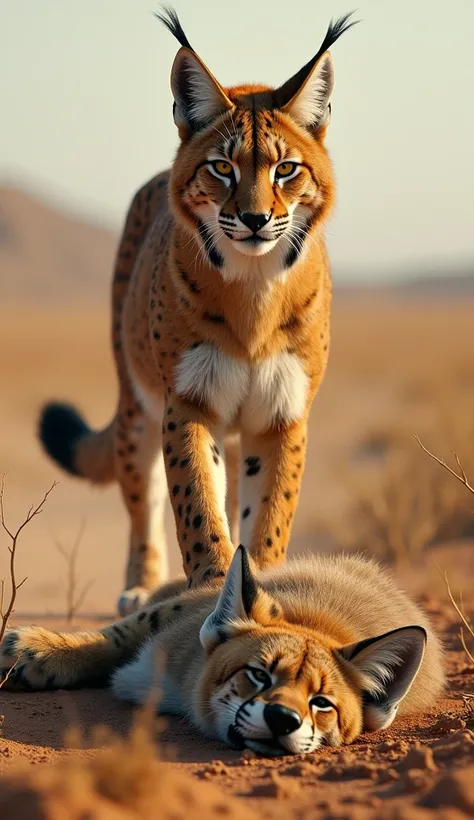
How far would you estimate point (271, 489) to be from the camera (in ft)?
22.1

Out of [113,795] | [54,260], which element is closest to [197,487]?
[113,795]

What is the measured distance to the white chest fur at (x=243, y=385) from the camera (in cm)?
648

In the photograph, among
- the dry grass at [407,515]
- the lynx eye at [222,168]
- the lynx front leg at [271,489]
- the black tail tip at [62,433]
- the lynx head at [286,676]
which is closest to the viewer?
the lynx head at [286,676]

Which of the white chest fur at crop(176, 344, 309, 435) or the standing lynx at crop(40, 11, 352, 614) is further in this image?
the white chest fur at crop(176, 344, 309, 435)

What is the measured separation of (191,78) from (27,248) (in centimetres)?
12323

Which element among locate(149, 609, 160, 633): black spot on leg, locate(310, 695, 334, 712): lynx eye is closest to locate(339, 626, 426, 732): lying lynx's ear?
locate(310, 695, 334, 712): lynx eye

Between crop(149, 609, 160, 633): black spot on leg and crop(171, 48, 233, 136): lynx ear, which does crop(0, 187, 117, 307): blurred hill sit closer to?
crop(171, 48, 233, 136): lynx ear

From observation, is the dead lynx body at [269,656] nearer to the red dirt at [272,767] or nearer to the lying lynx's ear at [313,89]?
the red dirt at [272,767]

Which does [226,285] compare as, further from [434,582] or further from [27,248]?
[27,248]

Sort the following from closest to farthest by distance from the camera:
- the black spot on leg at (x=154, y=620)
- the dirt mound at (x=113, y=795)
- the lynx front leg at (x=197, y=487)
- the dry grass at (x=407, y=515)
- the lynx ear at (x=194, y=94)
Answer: the dirt mound at (x=113, y=795)
the black spot on leg at (x=154, y=620)
the lynx front leg at (x=197, y=487)
the lynx ear at (x=194, y=94)
the dry grass at (x=407, y=515)

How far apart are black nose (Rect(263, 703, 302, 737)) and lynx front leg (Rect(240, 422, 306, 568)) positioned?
7.77 ft

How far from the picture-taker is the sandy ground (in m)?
3.79

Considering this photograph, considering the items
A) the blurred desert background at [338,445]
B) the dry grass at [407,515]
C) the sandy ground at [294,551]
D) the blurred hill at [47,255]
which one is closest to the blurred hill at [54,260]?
the blurred hill at [47,255]

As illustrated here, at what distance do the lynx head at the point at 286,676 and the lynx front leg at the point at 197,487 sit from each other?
49.3 inches
